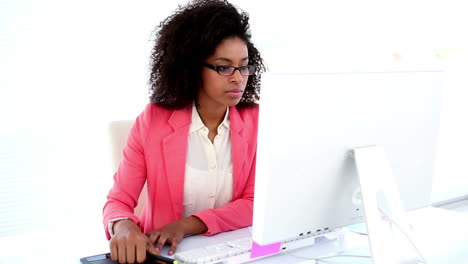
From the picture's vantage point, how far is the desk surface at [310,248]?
1.43m

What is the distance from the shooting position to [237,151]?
5.86 ft

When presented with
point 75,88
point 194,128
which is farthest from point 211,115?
point 75,88

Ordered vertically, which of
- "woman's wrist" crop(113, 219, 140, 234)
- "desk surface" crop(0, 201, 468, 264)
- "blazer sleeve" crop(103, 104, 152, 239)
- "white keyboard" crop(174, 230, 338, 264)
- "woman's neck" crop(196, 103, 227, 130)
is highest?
"woman's neck" crop(196, 103, 227, 130)

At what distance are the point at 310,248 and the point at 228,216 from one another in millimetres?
271

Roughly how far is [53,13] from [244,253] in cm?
164

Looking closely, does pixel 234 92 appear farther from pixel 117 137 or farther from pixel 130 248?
pixel 130 248

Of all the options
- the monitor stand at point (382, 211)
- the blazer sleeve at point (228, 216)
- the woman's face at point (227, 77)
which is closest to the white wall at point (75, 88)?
the woman's face at point (227, 77)

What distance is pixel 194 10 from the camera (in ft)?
5.96

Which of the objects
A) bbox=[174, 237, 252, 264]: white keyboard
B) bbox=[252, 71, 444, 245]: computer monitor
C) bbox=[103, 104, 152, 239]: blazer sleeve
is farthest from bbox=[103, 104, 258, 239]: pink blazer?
bbox=[252, 71, 444, 245]: computer monitor

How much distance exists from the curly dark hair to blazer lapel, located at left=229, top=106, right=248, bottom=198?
0.17 metres

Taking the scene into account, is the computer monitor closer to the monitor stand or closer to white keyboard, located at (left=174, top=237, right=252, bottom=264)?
the monitor stand

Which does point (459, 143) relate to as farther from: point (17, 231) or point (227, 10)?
point (17, 231)

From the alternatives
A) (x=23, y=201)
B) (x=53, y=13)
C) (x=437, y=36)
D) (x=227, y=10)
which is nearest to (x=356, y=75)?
(x=227, y=10)

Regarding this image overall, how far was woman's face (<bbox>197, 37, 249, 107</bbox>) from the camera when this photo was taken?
1.72m
